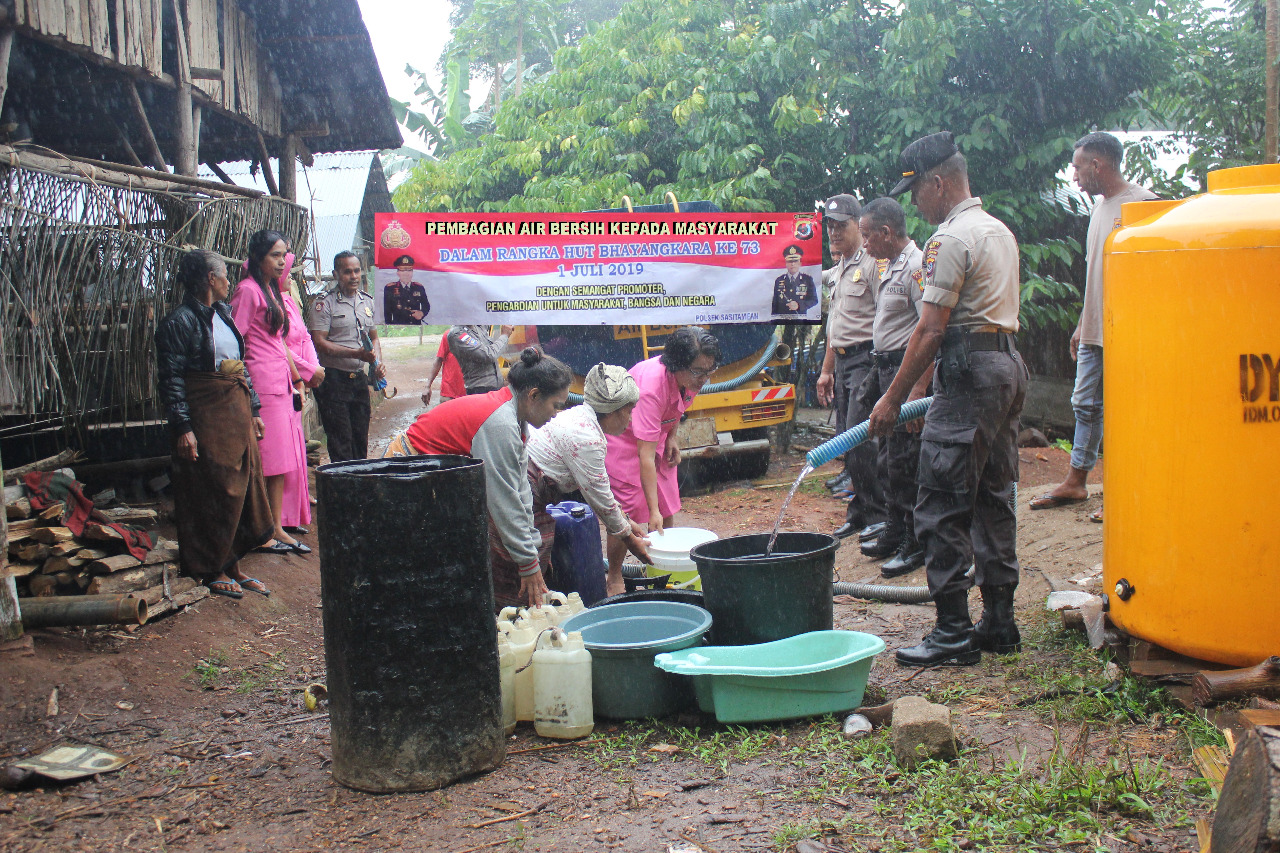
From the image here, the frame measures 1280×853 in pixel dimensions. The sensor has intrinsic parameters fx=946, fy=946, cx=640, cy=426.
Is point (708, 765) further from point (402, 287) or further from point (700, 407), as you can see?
point (402, 287)

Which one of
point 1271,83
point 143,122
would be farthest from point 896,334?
point 143,122

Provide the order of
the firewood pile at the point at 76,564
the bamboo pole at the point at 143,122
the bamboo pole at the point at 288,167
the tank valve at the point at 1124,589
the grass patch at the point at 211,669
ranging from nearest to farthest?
the tank valve at the point at 1124,589
the grass patch at the point at 211,669
the firewood pile at the point at 76,564
the bamboo pole at the point at 143,122
the bamboo pole at the point at 288,167

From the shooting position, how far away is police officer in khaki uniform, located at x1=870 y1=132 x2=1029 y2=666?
376 centimetres

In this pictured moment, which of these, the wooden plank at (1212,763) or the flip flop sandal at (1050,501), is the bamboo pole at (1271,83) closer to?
the flip flop sandal at (1050,501)

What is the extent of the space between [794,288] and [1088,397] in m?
3.84

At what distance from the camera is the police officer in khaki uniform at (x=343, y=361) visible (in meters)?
6.89

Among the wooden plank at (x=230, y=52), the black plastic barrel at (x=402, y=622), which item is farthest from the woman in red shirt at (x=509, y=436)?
the wooden plank at (x=230, y=52)

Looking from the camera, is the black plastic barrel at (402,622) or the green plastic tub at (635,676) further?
the green plastic tub at (635,676)

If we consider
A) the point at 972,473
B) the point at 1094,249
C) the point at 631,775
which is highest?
the point at 1094,249

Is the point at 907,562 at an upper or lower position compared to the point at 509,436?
lower

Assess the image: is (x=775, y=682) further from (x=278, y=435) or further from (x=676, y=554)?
(x=278, y=435)

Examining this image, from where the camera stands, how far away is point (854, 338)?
6.30 metres

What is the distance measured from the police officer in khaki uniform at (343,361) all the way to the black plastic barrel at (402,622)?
391 centimetres

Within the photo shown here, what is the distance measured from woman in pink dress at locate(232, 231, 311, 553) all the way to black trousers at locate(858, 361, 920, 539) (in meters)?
3.64
